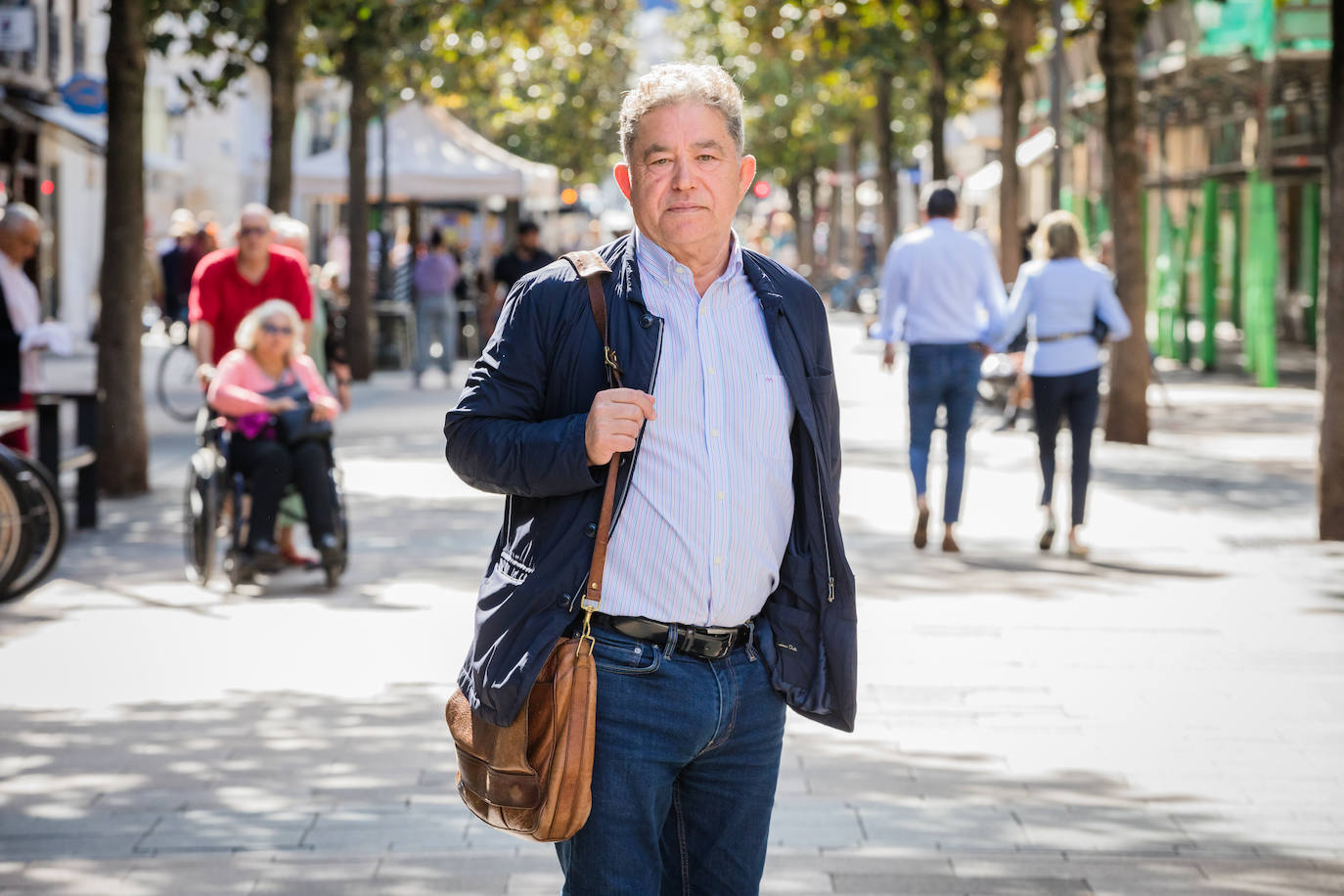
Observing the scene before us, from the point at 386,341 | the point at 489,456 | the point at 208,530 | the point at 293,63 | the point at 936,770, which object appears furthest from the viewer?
the point at 386,341

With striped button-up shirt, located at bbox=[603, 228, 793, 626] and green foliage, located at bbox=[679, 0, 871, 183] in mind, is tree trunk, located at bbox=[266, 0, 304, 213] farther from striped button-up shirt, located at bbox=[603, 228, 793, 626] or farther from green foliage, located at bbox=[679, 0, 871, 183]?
striped button-up shirt, located at bbox=[603, 228, 793, 626]

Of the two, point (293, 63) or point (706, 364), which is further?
point (293, 63)

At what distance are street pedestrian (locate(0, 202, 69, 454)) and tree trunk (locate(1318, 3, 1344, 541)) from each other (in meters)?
6.69

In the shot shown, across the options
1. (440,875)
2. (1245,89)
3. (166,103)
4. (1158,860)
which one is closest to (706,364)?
(440,875)

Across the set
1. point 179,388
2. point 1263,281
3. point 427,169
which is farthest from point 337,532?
point 427,169

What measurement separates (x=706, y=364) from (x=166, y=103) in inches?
2028

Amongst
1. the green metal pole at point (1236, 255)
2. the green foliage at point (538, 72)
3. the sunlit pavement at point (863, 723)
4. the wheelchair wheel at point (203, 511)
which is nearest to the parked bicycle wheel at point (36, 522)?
the sunlit pavement at point (863, 723)

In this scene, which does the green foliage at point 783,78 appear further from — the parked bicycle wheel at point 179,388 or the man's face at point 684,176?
the man's face at point 684,176

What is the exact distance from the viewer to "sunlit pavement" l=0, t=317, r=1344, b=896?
17.4 ft

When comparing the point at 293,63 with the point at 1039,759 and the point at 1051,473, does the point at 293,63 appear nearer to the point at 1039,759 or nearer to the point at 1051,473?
the point at 1051,473

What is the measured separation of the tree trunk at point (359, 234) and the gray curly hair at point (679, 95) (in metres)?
21.1

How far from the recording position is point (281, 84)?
18.4 meters

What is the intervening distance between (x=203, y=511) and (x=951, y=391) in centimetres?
388

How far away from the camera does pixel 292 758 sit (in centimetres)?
639
